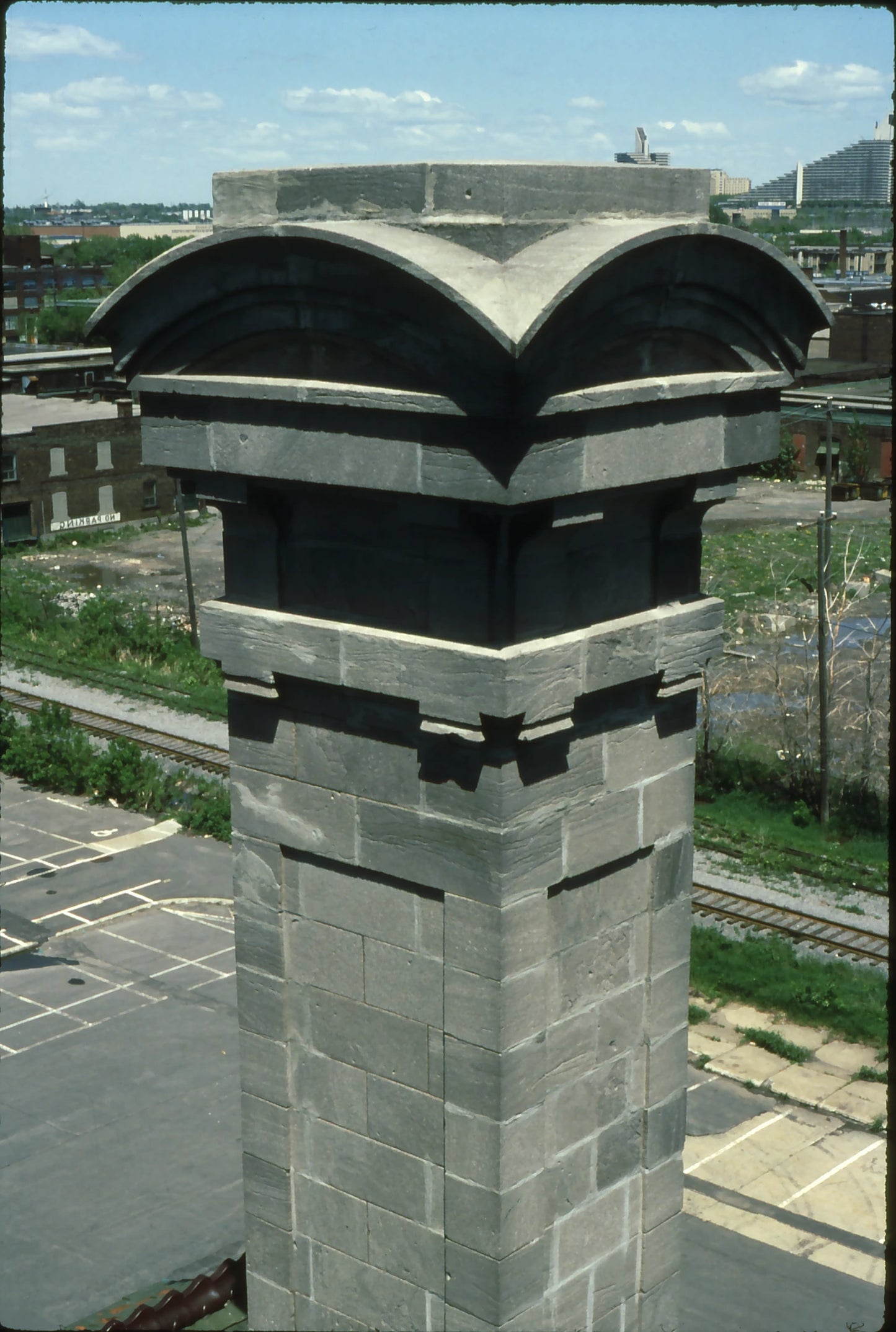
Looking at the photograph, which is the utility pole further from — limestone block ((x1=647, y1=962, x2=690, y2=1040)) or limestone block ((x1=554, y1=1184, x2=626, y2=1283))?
limestone block ((x1=554, y1=1184, x2=626, y2=1283))

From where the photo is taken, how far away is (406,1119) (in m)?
8.34

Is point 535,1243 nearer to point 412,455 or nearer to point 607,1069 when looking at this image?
point 607,1069

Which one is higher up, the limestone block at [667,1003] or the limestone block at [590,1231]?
the limestone block at [667,1003]

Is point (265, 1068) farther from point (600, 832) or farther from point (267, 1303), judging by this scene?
point (600, 832)

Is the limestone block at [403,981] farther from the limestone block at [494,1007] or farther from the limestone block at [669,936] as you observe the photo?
the limestone block at [669,936]

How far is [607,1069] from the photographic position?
28.5 feet

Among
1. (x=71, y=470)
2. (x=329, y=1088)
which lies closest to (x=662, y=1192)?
(x=329, y=1088)

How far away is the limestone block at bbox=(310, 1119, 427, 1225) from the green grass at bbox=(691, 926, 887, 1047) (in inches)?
672

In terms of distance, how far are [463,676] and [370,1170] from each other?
10.6 feet

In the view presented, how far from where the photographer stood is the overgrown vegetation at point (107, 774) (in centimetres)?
3544

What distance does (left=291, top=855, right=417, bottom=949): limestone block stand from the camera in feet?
26.8

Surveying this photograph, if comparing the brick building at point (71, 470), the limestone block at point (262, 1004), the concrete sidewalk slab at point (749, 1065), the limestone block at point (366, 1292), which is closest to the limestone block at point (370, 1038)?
the limestone block at point (262, 1004)

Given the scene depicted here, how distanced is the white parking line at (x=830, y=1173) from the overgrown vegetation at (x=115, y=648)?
24555mm

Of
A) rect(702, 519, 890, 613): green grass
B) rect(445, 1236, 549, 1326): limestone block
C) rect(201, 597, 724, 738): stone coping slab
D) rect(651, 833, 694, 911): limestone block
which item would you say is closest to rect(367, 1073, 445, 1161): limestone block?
rect(445, 1236, 549, 1326): limestone block
